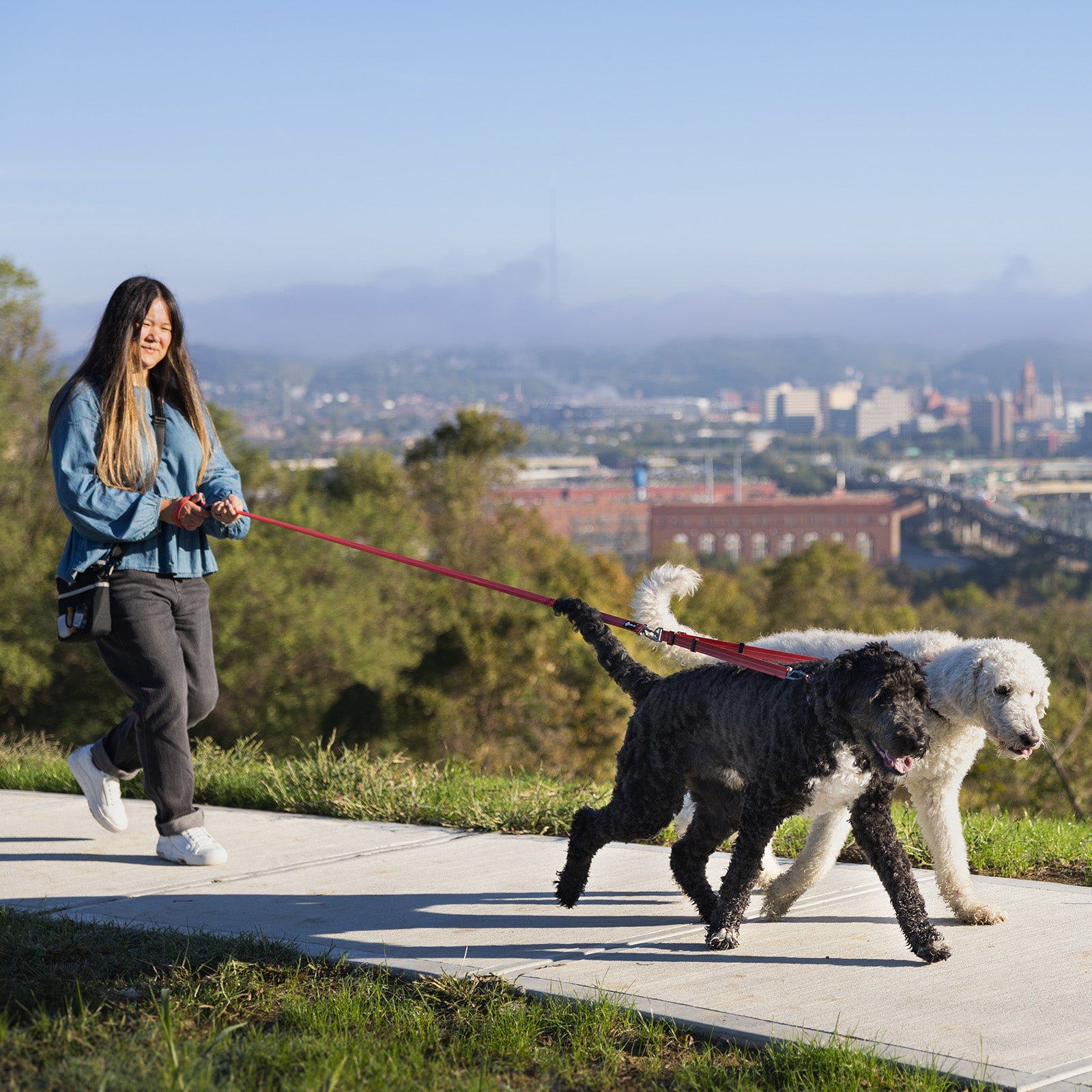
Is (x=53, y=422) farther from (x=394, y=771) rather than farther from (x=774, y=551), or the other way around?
(x=774, y=551)

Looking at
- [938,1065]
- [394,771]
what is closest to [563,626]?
[394,771]

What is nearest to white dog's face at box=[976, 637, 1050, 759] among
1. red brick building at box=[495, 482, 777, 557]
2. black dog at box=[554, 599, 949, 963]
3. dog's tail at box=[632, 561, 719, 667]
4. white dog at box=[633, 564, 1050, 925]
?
white dog at box=[633, 564, 1050, 925]

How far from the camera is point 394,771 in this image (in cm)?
663

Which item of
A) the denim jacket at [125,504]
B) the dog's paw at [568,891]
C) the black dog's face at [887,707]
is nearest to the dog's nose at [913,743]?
the black dog's face at [887,707]

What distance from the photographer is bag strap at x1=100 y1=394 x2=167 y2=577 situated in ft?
16.0

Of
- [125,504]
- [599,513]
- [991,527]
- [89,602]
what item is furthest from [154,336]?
[991,527]

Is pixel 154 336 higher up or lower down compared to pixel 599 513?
higher up

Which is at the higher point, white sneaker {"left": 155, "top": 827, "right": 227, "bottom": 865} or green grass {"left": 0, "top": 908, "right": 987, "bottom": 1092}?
green grass {"left": 0, "top": 908, "right": 987, "bottom": 1092}

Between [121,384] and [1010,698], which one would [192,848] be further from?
[1010,698]

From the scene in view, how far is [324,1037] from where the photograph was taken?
3.05 meters

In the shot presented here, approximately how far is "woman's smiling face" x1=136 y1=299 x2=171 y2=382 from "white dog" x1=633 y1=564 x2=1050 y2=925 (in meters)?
2.22

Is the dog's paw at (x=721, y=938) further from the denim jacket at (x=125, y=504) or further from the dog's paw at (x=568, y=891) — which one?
the denim jacket at (x=125, y=504)

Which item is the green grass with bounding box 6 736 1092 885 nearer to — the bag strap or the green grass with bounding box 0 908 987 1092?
the bag strap

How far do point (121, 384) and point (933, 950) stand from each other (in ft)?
11.2
